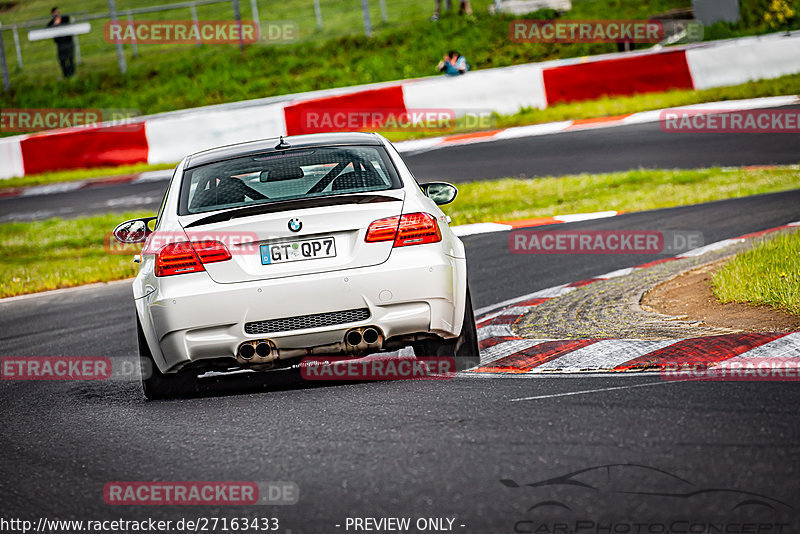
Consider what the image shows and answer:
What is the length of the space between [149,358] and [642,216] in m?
7.96

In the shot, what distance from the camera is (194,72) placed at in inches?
1228

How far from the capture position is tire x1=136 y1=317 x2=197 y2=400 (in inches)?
255

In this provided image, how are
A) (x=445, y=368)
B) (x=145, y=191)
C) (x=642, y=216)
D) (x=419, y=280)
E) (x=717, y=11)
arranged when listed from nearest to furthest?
(x=419, y=280), (x=445, y=368), (x=642, y=216), (x=145, y=191), (x=717, y=11)

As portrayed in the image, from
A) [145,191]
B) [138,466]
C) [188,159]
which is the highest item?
[188,159]

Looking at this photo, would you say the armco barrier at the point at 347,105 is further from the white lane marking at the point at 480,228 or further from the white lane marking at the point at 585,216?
the white lane marking at the point at 585,216

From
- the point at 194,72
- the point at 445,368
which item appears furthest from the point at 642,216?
the point at 194,72

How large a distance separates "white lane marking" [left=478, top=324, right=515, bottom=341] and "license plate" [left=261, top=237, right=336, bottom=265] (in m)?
1.98

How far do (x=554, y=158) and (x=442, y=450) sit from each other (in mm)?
13391

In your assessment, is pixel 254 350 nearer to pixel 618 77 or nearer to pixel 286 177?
pixel 286 177

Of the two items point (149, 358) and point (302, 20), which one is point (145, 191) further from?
point (302, 20)

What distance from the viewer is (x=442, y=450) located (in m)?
4.86

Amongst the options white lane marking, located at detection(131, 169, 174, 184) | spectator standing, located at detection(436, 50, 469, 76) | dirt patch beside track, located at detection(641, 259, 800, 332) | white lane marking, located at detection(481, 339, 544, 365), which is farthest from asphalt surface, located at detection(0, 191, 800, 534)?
spectator standing, located at detection(436, 50, 469, 76)

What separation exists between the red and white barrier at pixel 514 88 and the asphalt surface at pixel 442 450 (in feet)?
48.1

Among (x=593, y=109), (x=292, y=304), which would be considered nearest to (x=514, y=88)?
(x=593, y=109)
